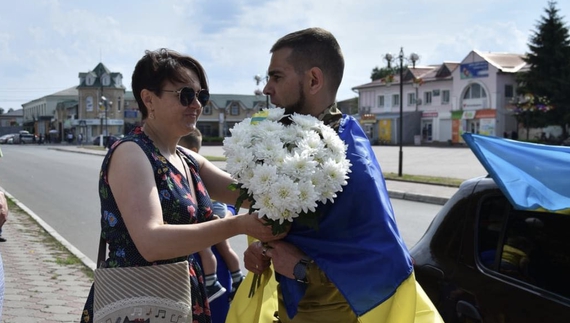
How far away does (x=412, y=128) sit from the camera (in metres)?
66.8

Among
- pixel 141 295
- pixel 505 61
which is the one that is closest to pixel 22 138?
pixel 505 61

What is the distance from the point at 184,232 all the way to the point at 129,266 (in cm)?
33

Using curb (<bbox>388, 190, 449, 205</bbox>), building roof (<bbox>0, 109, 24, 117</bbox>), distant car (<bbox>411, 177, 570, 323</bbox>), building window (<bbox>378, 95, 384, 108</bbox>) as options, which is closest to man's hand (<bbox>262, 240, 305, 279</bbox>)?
distant car (<bbox>411, 177, 570, 323</bbox>)

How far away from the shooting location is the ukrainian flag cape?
77.0 inches

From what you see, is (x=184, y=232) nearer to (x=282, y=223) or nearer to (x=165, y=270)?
(x=165, y=270)

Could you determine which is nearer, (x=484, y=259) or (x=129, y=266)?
(x=129, y=266)

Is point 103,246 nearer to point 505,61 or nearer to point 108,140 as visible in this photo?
point 108,140

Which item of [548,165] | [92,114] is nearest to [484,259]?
[548,165]

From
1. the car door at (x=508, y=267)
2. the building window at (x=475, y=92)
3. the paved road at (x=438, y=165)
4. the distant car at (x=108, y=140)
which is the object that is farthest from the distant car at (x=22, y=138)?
the car door at (x=508, y=267)

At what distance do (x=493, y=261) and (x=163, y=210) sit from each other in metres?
1.82

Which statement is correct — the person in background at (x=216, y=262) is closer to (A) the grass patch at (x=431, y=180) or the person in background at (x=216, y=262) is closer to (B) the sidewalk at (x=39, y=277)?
(B) the sidewalk at (x=39, y=277)

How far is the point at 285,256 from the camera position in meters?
2.13

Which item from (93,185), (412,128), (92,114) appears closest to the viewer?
(93,185)

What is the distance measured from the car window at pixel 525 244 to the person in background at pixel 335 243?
3.72 ft
